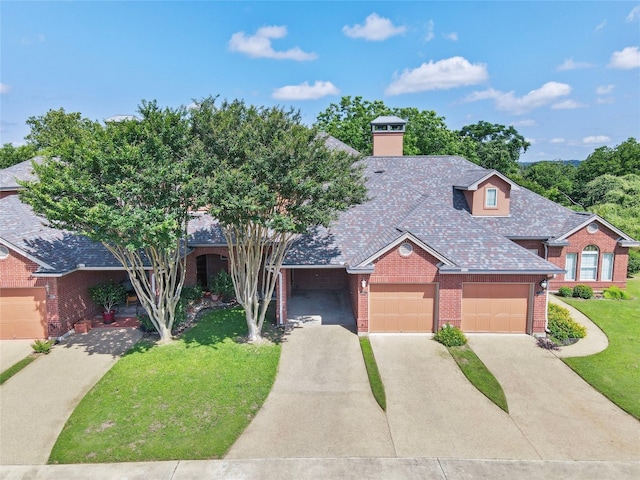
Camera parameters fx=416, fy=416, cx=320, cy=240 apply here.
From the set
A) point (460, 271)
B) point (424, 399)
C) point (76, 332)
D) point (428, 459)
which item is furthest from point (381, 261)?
point (76, 332)

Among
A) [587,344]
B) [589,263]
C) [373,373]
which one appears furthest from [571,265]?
[373,373]

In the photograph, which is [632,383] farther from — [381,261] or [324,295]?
[324,295]

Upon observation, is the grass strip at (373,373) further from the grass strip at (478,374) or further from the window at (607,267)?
the window at (607,267)

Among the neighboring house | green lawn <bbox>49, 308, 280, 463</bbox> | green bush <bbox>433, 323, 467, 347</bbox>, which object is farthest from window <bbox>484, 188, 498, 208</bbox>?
green lawn <bbox>49, 308, 280, 463</bbox>

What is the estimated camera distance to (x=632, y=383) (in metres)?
13.4

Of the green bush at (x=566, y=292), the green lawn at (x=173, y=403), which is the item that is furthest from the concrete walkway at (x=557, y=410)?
the green bush at (x=566, y=292)

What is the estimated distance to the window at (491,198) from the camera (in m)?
22.9

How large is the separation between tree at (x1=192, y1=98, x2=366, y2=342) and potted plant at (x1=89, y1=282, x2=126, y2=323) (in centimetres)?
778

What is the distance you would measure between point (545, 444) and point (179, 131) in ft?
45.5

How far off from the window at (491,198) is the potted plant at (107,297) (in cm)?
1939

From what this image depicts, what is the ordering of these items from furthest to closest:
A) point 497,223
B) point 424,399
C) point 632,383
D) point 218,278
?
point 497,223
point 218,278
point 632,383
point 424,399

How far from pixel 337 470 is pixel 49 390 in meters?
9.73

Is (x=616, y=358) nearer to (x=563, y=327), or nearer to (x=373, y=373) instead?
(x=563, y=327)

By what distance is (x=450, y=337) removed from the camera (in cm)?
1652
